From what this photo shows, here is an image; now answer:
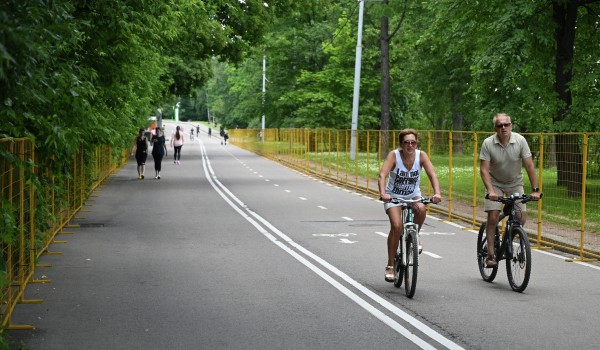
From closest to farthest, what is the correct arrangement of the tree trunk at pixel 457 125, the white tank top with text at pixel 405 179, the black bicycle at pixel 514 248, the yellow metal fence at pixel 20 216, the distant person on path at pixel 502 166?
the yellow metal fence at pixel 20 216 < the black bicycle at pixel 514 248 < the white tank top with text at pixel 405 179 < the distant person on path at pixel 502 166 < the tree trunk at pixel 457 125

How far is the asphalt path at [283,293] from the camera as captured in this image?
789 centimetres

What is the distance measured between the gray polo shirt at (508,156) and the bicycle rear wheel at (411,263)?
146 cm

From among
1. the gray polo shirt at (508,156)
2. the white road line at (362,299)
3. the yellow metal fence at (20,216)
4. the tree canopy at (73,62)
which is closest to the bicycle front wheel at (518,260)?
the gray polo shirt at (508,156)

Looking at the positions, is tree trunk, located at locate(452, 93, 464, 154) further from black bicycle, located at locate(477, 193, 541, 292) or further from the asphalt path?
black bicycle, located at locate(477, 193, 541, 292)

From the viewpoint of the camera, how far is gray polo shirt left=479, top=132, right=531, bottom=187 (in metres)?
10.7

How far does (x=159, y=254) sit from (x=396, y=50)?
39.3 metres

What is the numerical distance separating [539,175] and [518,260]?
5212 millimetres

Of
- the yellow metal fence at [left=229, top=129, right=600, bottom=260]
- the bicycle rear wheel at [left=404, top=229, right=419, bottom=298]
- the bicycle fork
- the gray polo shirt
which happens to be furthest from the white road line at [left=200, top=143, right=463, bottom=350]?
the yellow metal fence at [left=229, top=129, right=600, bottom=260]

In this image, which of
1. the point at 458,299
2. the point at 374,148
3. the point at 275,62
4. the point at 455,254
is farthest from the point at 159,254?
the point at 275,62

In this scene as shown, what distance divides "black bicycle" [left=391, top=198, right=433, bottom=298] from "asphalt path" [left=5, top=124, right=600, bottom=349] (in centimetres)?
24

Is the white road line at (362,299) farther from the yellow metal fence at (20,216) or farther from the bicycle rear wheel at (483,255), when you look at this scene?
the yellow metal fence at (20,216)

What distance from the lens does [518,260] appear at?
10.2m

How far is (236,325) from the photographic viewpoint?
837cm

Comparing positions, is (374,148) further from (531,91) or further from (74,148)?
(74,148)
